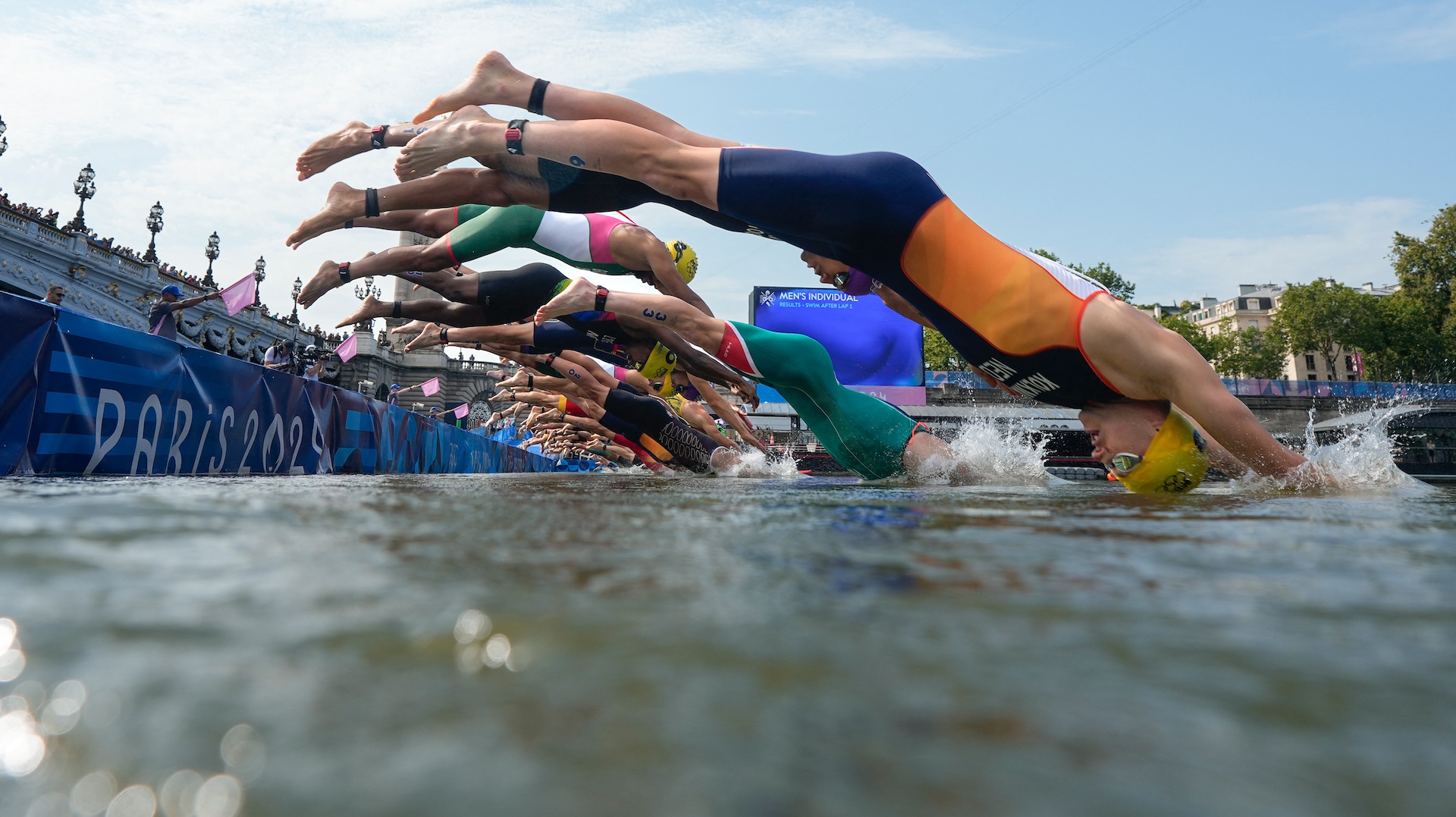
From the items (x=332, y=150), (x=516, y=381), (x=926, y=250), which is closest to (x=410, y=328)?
(x=516, y=381)

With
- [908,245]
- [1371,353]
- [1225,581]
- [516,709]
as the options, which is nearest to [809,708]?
[516,709]

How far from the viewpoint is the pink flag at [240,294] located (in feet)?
28.8

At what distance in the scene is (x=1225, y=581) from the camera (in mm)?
717

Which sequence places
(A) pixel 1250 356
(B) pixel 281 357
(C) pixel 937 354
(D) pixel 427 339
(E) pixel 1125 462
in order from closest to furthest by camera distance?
(E) pixel 1125 462 < (D) pixel 427 339 < (B) pixel 281 357 < (C) pixel 937 354 < (A) pixel 1250 356

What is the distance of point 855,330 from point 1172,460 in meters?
21.2

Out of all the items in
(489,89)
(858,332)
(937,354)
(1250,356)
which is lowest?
(489,89)

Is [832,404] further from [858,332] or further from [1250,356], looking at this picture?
[1250,356]

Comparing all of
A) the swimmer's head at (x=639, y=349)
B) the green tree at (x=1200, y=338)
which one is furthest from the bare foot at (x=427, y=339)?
the green tree at (x=1200, y=338)

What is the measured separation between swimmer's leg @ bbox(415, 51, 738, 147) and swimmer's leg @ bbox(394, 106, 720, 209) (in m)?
0.39

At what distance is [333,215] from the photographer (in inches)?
156

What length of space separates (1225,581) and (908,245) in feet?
6.87

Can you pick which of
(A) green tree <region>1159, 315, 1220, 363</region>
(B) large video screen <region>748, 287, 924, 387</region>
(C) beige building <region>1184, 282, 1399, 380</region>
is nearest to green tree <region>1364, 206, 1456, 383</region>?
(A) green tree <region>1159, 315, 1220, 363</region>

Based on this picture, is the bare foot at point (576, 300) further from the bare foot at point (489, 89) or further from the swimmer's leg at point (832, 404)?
the bare foot at point (489, 89)

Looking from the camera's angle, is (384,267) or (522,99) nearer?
(522,99)
